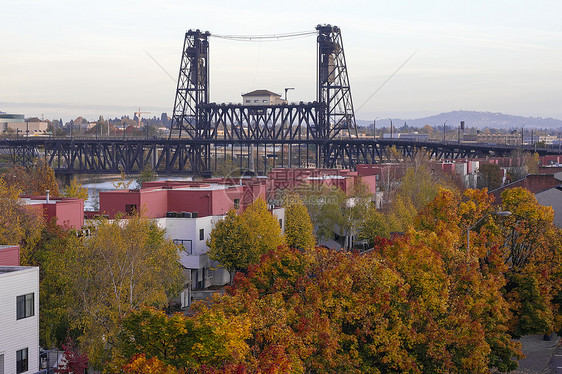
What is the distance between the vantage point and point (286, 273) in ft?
85.7

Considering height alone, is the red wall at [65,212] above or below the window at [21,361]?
above

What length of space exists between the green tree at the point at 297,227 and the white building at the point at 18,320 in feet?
86.9

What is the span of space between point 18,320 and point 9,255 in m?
4.10

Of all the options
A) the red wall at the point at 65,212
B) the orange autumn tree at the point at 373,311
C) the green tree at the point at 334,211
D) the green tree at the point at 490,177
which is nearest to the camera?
the orange autumn tree at the point at 373,311

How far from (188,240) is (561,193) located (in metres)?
24.2

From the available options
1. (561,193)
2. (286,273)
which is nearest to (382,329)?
(286,273)

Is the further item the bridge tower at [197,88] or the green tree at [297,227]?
the bridge tower at [197,88]

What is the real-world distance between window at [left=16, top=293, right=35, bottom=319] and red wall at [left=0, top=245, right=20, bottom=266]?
3428 millimetres

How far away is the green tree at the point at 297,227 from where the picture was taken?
5053 centimetres

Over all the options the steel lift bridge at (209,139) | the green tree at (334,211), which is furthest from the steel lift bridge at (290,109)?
the green tree at (334,211)

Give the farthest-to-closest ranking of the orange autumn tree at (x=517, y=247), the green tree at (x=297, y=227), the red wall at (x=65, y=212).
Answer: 1. the green tree at (x=297, y=227)
2. the red wall at (x=65, y=212)
3. the orange autumn tree at (x=517, y=247)

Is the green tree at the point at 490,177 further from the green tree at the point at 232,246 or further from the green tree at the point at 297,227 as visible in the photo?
the green tree at the point at 232,246

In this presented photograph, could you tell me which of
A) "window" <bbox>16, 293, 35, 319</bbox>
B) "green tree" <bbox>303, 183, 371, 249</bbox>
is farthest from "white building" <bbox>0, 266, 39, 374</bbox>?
"green tree" <bbox>303, 183, 371, 249</bbox>

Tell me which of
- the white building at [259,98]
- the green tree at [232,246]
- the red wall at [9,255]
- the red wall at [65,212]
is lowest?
the green tree at [232,246]
